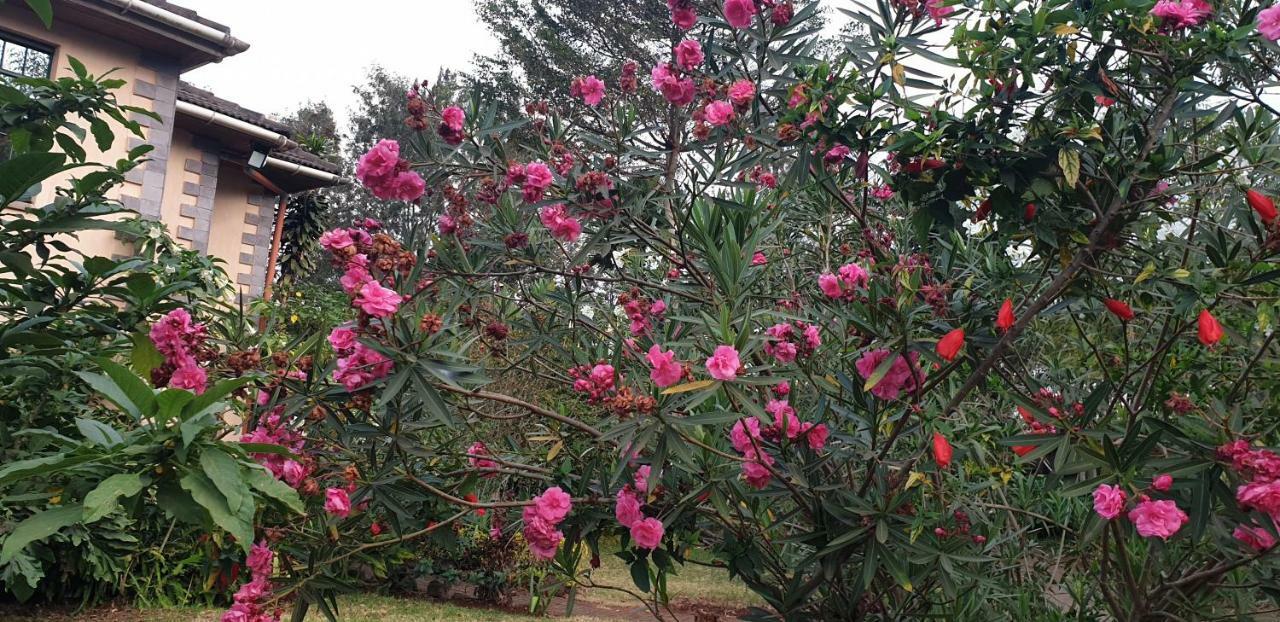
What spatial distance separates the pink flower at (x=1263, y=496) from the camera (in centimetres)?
185

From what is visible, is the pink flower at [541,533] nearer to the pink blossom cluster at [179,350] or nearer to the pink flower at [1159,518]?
the pink blossom cluster at [179,350]

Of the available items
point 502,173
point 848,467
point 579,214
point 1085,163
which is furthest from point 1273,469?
point 502,173

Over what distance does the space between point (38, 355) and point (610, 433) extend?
1989mm

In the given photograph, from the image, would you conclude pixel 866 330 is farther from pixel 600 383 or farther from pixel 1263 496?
pixel 1263 496

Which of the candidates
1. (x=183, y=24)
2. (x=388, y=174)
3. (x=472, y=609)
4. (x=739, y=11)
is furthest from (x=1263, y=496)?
(x=183, y=24)

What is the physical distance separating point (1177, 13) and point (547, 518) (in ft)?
6.50

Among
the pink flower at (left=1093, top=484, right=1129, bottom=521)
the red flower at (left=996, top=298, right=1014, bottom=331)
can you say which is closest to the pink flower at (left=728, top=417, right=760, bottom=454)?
the red flower at (left=996, top=298, right=1014, bottom=331)

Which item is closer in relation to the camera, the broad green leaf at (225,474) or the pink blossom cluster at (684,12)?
the broad green leaf at (225,474)

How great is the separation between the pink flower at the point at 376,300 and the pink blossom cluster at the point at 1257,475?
1.93m

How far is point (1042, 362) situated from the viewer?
3.87 m

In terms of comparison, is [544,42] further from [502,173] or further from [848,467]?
[848,467]

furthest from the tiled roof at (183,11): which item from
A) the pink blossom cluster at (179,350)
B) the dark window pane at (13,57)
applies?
the pink blossom cluster at (179,350)

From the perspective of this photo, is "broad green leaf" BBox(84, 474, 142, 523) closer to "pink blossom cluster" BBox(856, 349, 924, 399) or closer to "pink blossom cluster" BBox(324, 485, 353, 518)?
"pink blossom cluster" BBox(324, 485, 353, 518)

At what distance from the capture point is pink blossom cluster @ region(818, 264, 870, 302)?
2.45m
